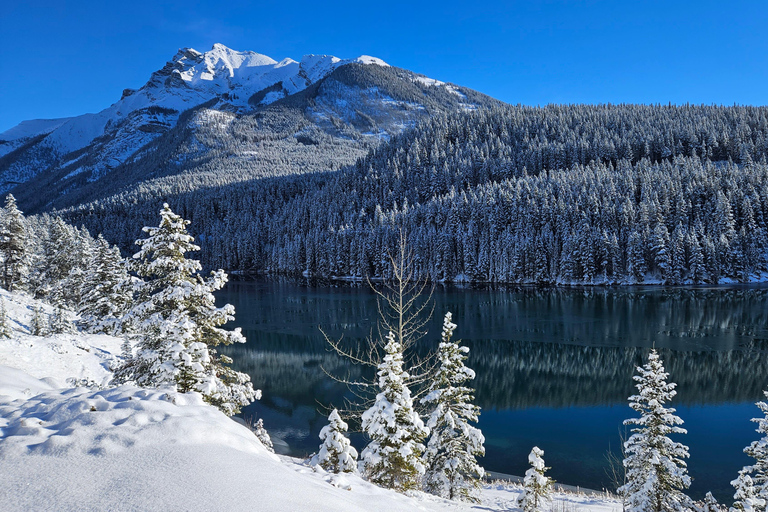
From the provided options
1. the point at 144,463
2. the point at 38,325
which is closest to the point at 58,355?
the point at 38,325

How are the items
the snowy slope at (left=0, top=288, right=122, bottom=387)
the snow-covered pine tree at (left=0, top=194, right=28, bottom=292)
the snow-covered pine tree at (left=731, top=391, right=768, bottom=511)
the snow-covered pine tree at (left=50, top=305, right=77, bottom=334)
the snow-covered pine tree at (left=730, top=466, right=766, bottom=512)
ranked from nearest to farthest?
the snow-covered pine tree at (left=730, top=466, right=766, bottom=512) < the snow-covered pine tree at (left=731, top=391, right=768, bottom=511) < the snowy slope at (left=0, top=288, right=122, bottom=387) < the snow-covered pine tree at (left=50, top=305, right=77, bottom=334) < the snow-covered pine tree at (left=0, top=194, right=28, bottom=292)

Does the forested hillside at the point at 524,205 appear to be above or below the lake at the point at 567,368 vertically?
above

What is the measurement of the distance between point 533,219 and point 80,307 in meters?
87.7

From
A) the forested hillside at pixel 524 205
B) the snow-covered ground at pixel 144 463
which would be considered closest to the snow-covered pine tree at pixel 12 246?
the forested hillside at pixel 524 205

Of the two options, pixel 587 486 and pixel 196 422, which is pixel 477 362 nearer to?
pixel 587 486

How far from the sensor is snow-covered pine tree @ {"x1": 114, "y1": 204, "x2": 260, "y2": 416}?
11.3 metres

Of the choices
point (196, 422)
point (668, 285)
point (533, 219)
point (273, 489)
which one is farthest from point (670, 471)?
point (533, 219)

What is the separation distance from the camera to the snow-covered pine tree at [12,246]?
140ft

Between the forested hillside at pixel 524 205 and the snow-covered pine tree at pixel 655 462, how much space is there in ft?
172

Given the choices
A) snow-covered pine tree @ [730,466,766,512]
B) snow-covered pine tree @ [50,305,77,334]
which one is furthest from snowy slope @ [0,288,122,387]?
snow-covered pine tree @ [730,466,766,512]

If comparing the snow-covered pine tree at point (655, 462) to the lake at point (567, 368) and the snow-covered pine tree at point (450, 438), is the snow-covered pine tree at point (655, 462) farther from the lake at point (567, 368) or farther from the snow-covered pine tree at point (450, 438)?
the lake at point (567, 368)

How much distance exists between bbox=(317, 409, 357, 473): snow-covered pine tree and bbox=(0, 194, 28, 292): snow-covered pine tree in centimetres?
4716

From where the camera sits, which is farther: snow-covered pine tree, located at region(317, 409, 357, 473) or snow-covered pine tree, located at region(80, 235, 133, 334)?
snow-covered pine tree, located at region(80, 235, 133, 334)

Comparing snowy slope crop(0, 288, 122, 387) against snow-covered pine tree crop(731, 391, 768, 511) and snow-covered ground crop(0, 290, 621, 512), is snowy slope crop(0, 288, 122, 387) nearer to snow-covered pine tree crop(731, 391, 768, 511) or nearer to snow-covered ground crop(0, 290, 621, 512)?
snow-covered ground crop(0, 290, 621, 512)
